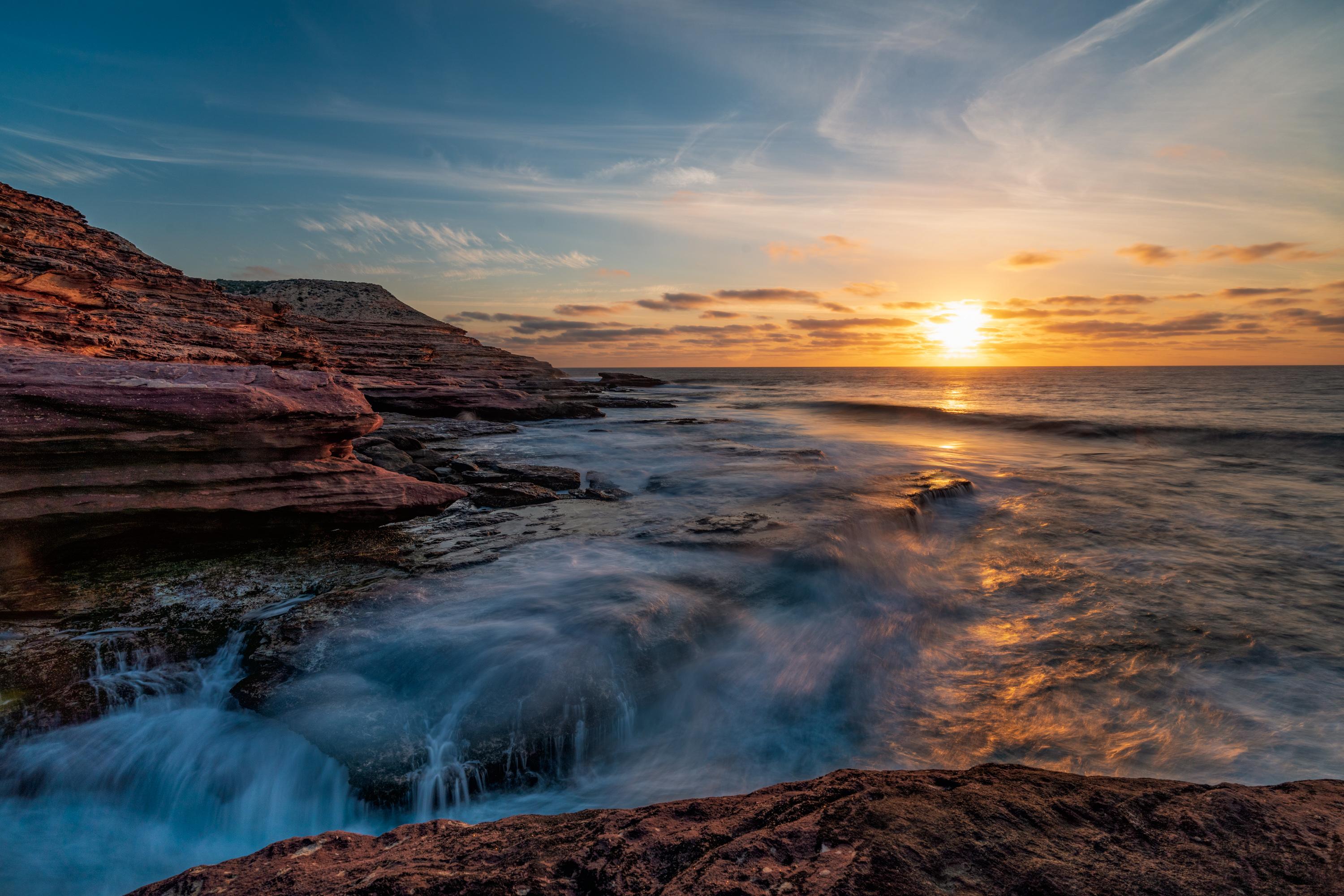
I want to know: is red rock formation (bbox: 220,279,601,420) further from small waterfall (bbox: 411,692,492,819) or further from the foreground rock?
the foreground rock

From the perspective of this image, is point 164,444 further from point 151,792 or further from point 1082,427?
point 1082,427

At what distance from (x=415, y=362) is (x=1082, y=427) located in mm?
31152

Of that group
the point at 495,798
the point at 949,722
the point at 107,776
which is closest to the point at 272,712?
the point at 107,776

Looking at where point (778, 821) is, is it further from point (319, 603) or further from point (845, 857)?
point (319, 603)

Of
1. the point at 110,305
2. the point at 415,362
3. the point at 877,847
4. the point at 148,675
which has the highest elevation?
the point at 415,362

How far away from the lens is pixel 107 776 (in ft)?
11.9

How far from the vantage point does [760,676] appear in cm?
507

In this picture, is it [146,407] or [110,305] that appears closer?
[146,407]

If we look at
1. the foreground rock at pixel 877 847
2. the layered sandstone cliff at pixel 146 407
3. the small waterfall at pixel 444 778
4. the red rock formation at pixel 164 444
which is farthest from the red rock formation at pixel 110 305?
the foreground rock at pixel 877 847

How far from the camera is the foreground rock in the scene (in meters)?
1.87

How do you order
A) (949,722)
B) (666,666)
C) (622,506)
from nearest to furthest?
(949,722) < (666,666) < (622,506)

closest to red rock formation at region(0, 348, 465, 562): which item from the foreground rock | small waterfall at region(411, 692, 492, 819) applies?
small waterfall at region(411, 692, 492, 819)

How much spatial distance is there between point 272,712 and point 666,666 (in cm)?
299

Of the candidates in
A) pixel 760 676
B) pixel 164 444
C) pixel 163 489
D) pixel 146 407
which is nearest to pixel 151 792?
pixel 163 489
